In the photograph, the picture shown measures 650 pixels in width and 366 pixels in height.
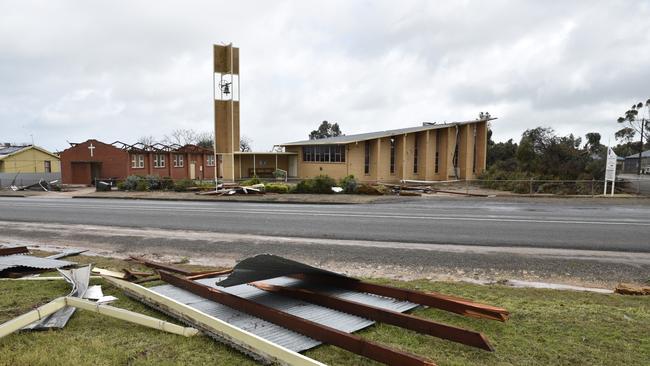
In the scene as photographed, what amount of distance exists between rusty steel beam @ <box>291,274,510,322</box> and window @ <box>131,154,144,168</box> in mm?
41242

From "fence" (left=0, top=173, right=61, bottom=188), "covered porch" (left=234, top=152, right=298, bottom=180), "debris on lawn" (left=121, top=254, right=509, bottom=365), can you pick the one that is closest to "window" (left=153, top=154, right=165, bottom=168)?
"covered porch" (left=234, top=152, right=298, bottom=180)

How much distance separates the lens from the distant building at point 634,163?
2780 inches

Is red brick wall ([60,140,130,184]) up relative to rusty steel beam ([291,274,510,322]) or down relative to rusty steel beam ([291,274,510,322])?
up

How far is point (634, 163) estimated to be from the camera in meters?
75.4

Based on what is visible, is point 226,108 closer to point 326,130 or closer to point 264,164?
point 264,164

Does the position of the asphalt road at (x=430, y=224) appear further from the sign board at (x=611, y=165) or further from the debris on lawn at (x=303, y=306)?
the debris on lawn at (x=303, y=306)

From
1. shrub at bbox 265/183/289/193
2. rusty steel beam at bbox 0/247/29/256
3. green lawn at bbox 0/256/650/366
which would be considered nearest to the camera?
green lawn at bbox 0/256/650/366

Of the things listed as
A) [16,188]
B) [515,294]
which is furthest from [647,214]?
[16,188]

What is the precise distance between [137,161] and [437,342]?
43853 mm

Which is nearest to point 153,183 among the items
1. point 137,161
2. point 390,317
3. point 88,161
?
point 137,161

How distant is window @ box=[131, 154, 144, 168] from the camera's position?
138ft

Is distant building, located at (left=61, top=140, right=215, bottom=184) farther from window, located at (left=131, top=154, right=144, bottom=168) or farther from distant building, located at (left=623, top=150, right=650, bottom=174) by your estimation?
distant building, located at (left=623, top=150, right=650, bottom=174)

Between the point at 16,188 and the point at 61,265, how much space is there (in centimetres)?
3674

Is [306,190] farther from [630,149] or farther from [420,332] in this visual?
[630,149]
